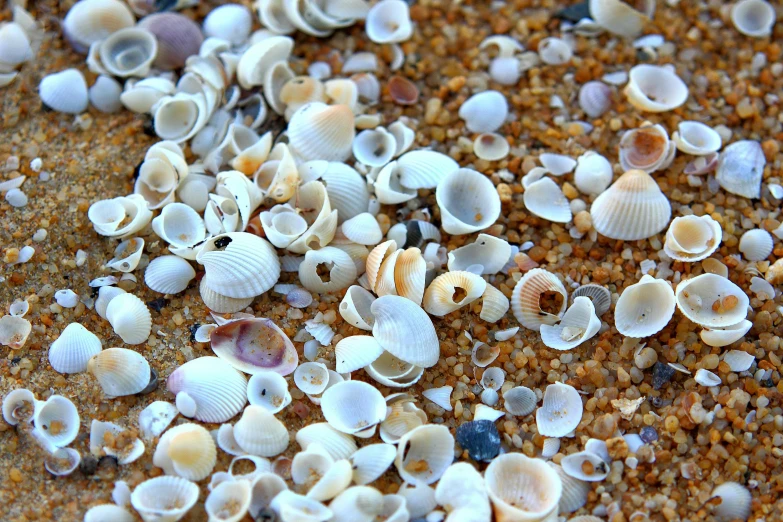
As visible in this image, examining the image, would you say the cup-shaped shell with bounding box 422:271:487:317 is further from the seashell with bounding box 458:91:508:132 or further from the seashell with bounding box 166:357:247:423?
the seashell with bounding box 458:91:508:132

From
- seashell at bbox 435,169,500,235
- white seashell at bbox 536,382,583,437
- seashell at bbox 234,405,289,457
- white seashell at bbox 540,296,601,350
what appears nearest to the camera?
seashell at bbox 234,405,289,457

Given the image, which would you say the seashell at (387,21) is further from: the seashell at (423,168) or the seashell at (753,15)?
the seashell at (753,15)

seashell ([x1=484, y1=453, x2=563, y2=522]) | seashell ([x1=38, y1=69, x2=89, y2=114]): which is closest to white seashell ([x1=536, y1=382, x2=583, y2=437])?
seashell ([x1=484, y1=453, x2=563, y2=522])

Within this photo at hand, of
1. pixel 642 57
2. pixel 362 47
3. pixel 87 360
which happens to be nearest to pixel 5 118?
pixel 87 360

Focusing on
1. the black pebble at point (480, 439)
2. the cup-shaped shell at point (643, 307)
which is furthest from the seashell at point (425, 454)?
the cup-shaped shell at point (643, 307)

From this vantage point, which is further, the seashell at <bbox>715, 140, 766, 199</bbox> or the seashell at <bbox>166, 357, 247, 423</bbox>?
the seashell at <bbox>715, 140, 766, 199</bbox>

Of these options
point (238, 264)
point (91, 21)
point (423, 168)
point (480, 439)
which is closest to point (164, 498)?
point (238, 264)
